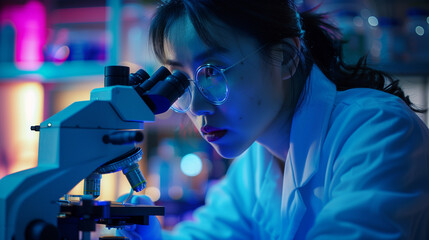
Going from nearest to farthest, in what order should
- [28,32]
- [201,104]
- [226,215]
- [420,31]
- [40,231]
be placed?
[40,231] < [201,104] < [226,215] < [420,31] < [28,32]

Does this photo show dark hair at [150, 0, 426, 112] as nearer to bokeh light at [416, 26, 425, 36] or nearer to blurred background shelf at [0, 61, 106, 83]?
bokeh light at [416, 26, 425, 36]

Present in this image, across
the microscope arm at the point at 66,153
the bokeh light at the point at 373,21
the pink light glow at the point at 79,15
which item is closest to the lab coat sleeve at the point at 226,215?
the microscope arm at the point at 66,153

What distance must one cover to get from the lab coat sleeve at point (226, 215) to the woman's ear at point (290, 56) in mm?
497

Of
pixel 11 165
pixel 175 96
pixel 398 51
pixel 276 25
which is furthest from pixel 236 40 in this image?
pixel 11 165

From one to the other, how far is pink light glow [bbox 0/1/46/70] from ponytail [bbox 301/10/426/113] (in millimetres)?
1696

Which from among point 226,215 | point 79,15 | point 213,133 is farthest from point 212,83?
point 79,15

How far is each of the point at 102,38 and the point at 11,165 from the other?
95 centimetres

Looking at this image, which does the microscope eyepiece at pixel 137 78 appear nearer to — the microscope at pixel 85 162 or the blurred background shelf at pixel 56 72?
the microscope at pixel 85 162

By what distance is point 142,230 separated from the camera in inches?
40.1

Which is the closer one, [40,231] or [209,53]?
[40,231]

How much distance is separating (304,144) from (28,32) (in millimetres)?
2009

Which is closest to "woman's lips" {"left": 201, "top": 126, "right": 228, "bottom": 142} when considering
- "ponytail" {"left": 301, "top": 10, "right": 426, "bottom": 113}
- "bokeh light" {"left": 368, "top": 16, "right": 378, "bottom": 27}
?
"ponytail" {"left": 301, "top": 10, "right": 426, "bottom": 113}

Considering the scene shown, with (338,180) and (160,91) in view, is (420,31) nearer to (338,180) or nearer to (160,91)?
(338,180)

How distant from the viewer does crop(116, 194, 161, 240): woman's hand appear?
977mm
